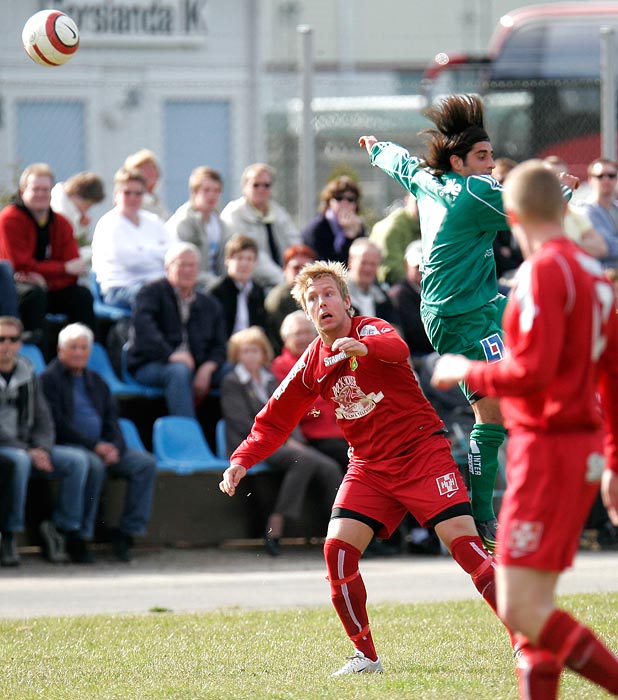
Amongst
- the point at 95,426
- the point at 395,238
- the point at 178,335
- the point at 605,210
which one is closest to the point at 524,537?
the point at 95,426

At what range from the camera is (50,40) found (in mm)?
9898

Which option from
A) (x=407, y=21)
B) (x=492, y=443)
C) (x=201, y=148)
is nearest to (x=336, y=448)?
(x=492, y=443)

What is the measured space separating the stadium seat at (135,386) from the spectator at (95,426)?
73 cm

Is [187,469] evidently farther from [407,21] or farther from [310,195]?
[407,21]

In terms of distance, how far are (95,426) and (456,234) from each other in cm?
499

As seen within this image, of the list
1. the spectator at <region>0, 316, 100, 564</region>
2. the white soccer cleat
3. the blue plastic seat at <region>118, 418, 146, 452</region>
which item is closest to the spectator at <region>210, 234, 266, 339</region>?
the blue plastic seat at <region>118, 418, 146, 452</region>

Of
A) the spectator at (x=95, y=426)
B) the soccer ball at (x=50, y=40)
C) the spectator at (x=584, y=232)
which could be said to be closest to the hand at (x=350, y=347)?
the soccer ball at (x=50, y=40)

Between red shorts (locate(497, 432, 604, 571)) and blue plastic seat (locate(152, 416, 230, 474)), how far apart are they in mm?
6936

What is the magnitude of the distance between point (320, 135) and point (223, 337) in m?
6.56

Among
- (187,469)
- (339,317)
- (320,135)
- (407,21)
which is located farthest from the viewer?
(407,21)

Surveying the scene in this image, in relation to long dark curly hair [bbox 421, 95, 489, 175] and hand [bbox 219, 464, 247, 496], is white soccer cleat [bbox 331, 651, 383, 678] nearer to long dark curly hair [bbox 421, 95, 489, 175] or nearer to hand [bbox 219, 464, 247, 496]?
hand [bbox 219, 464, 247, 496]

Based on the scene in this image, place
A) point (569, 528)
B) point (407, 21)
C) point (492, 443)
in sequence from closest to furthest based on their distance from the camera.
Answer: point (569, 528) < point (492, 443) < point (407, 21)

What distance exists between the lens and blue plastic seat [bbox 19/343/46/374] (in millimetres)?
11859

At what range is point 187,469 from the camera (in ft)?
38.0
